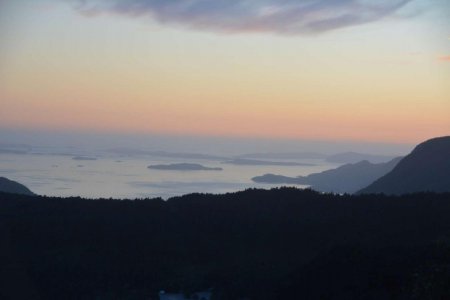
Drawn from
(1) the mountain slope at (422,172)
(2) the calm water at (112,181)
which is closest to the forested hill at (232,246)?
(1) the mountain slope at (422,172)

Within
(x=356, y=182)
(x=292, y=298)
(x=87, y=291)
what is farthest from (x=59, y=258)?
(x=356, y=182)

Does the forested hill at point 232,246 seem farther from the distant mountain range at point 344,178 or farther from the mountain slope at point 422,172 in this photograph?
the distant mountain range at point 344,178

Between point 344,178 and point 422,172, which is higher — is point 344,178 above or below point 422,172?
below

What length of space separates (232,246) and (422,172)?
35.8 m

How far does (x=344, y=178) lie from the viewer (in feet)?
297

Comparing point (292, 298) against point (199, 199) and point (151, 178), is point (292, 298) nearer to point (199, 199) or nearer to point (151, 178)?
point (199, 199)

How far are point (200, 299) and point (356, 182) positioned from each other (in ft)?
244

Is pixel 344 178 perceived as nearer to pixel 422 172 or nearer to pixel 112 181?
pixel 112 181

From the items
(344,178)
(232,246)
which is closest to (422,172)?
(232,246)

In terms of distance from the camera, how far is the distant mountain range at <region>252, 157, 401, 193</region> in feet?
276

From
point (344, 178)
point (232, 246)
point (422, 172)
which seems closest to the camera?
point (232, 246)

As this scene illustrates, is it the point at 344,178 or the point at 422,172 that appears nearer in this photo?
the point at 422,172

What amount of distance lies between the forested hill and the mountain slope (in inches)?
859

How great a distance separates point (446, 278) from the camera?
472 inches
